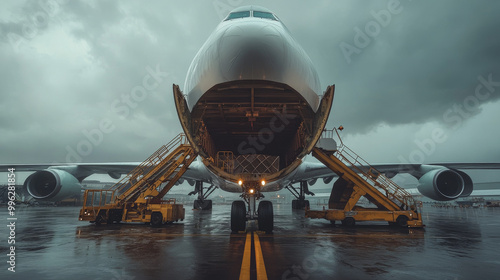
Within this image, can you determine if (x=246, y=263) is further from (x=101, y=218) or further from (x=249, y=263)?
(x=101, y=218)

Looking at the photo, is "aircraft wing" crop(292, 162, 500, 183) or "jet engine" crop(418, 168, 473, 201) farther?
"aircraft wing" crop(292, 162, 500, 183)

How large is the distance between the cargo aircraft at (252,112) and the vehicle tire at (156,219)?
317 cm

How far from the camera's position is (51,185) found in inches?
598

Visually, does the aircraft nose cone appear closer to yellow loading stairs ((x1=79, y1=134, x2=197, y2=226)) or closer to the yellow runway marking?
the yellow runway marking

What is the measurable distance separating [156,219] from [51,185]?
7.52 m

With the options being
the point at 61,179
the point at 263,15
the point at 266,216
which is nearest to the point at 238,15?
the point at 263,15

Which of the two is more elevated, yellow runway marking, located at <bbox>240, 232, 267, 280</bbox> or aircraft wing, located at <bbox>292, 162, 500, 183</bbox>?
aircraft wing, located at <bbox>292, 162, 500, 183</bbox>

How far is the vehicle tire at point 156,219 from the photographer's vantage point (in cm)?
1152

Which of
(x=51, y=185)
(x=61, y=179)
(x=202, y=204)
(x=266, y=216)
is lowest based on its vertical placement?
(x=202, y=204)

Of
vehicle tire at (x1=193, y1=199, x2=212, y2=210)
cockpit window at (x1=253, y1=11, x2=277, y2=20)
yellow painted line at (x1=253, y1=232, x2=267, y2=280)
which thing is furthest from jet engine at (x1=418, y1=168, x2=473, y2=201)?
vehicle tire at (x1=193, y1=199, x2=212, y2=210)

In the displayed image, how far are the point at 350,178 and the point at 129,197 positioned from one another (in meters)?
9.32

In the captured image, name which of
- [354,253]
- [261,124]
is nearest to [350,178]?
[261,124]

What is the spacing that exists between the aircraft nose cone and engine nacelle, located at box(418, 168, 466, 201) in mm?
11924

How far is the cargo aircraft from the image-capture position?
5.84m
